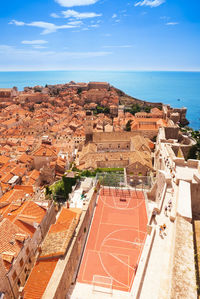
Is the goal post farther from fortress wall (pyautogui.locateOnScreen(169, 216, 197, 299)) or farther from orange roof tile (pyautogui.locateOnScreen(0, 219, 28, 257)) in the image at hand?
fortress wall (pyautogui.locateOnScreen(169, 216, 197, 299))

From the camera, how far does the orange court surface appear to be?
12.5 metres

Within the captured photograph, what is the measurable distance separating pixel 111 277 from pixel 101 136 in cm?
2806

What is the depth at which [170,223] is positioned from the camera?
11.7 m

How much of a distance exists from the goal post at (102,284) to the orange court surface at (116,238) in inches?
5.6

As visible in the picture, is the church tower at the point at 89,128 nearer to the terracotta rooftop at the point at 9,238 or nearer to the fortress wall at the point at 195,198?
the terracotta rooftop at the point at 9,238

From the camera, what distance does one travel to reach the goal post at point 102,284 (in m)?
11.6

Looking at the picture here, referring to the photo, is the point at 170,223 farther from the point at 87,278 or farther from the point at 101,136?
the point at 101,136

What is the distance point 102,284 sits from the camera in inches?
469

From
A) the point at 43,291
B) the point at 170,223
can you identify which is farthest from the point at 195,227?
the point at 43,291

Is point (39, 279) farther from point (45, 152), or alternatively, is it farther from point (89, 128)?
point (89, 128)

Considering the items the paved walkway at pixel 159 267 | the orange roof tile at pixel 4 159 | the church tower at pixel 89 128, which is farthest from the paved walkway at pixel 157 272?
the orange roof tile at pixel 4 159

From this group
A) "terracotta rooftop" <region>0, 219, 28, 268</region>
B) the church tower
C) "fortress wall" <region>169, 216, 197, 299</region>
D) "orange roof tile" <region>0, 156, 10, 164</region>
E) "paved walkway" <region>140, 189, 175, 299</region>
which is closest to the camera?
"fortress wall" <region>169, 216, 197, 299</region>

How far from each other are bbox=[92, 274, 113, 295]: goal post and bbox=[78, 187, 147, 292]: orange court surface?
0.46 ft

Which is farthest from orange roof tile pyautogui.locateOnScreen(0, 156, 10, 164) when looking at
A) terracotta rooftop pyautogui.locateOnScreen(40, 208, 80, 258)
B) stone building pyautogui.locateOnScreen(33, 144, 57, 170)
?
terracotta rooftop pyautogui.locateOnScreen(40, 208, 80, 258)
